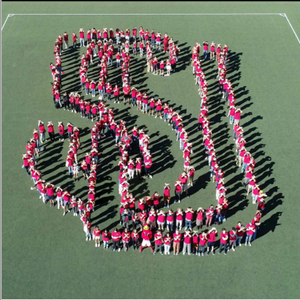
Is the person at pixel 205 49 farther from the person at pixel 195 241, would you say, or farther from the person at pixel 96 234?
the person at pixel 96 234

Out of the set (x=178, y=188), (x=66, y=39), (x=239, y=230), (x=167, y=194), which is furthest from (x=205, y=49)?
(x=239, y=230)

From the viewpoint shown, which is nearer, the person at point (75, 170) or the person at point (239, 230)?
the person at point (239, 230)

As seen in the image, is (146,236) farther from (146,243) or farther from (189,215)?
(189,215)

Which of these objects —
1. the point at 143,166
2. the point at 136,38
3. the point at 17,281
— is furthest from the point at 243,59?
the point at 17,281

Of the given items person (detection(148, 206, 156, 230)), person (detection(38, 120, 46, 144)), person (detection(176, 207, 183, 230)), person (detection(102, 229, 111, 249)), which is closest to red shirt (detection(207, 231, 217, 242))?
person (detection(176, 207, 183, 230))

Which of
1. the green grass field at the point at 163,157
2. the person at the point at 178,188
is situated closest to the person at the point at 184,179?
the person at the point at 178,188

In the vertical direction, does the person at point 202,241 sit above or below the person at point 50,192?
below

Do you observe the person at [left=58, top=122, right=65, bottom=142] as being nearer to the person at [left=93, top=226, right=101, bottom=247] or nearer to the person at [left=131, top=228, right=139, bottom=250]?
the person at [left=93, top=226, right=101, bottom=247]
